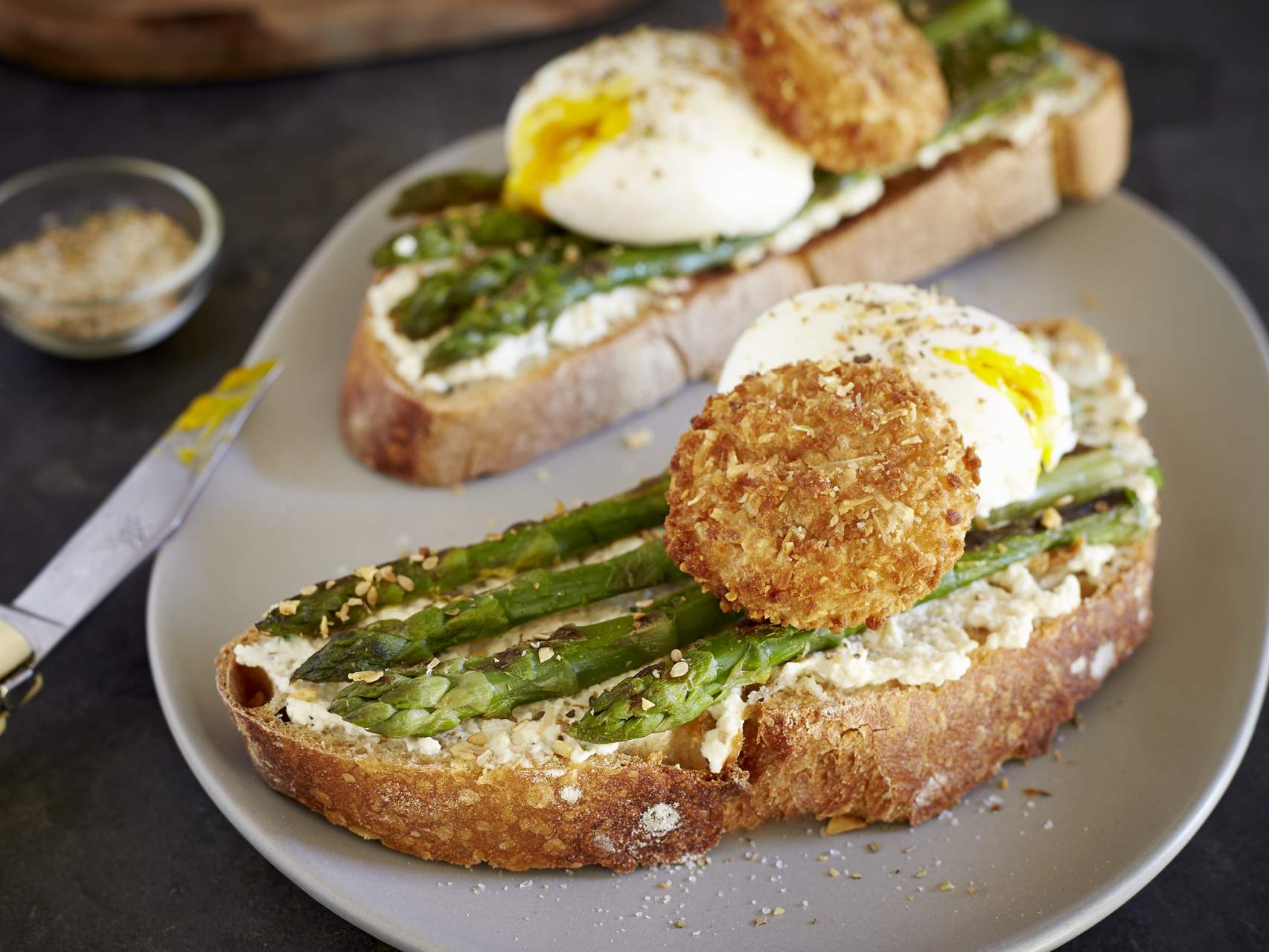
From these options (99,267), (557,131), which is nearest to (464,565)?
(557,131)

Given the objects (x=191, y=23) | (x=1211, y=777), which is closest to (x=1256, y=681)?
(x=1211, y=777)

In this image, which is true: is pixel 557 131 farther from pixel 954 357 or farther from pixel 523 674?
pixel 523 674

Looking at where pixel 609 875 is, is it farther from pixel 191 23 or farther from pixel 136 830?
pixel 191 23

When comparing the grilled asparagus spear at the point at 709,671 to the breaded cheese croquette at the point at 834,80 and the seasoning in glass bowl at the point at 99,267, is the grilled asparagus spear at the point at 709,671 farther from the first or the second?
the seasoning in glass bowl at the point at 99,267

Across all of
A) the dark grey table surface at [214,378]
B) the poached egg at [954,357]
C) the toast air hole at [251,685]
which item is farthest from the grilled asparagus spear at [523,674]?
the poached egg at [954,357]

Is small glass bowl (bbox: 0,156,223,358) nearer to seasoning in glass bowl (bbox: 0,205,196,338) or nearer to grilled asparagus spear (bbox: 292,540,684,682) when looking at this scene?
seasoning in glass bowl (bbox: 0,205,196,338)

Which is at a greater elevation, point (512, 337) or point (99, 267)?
point (99, 267)

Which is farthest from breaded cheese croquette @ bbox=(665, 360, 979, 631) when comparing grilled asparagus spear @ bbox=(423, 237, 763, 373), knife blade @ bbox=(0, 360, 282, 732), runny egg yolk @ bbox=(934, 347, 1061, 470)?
knife blade @ bbox=(0, 360, 282, 732)
